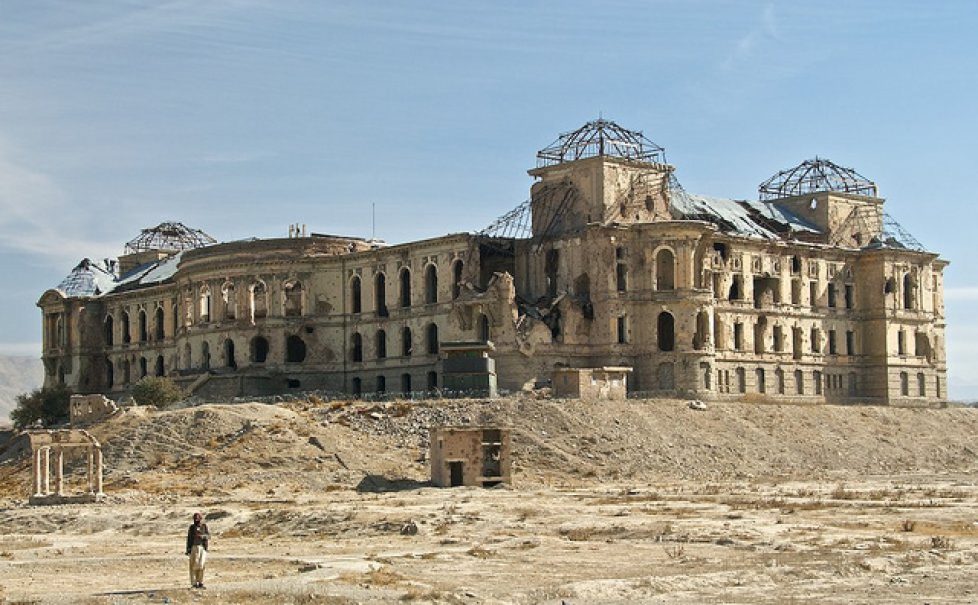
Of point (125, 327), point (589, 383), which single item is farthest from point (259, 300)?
point (589, 383)

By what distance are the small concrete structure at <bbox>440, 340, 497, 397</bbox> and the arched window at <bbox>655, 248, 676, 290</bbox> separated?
1067 centimetres

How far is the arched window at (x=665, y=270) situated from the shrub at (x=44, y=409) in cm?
4263

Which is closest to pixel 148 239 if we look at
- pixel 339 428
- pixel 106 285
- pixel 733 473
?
pixel 106 285

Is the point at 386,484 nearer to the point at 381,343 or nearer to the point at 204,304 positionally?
the point at 381,343

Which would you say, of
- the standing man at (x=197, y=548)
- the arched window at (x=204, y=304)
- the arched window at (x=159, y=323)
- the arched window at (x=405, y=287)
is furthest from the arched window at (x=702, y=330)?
the standing man at (x=197, y=548)

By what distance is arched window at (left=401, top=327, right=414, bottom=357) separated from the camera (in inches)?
3851

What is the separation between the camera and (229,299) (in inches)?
4124

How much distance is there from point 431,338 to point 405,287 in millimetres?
4448

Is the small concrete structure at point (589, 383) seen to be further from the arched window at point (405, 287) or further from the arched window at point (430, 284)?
the arched window at point (405, 287)

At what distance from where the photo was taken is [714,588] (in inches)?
1522

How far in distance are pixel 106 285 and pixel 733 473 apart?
65.5 m

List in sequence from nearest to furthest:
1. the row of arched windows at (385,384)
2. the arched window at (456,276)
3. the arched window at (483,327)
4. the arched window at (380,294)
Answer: the arched window at (483,327) → the arched window at (456,276) → the row of arched windows at (385,384) → the arched window at (380,294)

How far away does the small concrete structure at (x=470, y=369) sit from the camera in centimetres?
Result: 8300

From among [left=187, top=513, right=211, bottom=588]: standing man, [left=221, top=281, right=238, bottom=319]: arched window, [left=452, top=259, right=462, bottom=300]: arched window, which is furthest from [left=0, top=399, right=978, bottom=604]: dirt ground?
[left=221, top=281, right=238, bottom=319]: arched window
